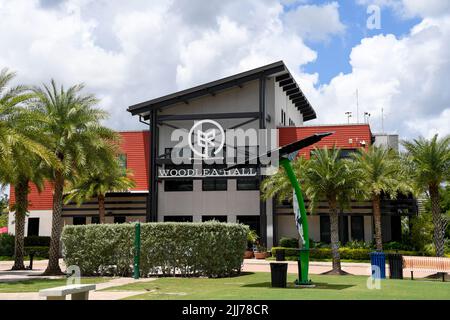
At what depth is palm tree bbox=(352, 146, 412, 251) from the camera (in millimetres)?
32750

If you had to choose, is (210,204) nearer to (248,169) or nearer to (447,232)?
(248,169)

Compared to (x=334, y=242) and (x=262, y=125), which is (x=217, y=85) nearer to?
(x=262, y=125)

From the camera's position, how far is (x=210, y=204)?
41.3 meters

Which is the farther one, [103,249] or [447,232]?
[447,232]

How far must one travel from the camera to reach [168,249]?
23.3 meters

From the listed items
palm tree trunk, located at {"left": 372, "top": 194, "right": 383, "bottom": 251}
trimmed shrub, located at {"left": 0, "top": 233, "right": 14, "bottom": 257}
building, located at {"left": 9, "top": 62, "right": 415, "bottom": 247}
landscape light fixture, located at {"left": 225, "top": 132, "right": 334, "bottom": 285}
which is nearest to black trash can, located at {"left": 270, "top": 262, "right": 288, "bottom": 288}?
landscape light fixture, located at {"left": 225, "top": 132, "right": 334, "bottom": 285}

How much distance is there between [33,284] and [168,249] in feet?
18.3

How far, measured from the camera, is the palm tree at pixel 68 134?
25.9 m

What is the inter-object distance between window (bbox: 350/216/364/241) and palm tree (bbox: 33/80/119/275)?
66.5 feet

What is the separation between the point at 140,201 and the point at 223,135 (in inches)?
325

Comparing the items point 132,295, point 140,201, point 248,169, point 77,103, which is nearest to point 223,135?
point 248,169

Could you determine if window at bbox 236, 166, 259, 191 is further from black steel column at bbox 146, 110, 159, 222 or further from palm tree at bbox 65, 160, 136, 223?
palm tree at bbox 65, 160, 136, 223

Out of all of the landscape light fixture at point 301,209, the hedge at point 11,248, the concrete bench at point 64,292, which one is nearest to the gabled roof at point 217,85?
the hedge at point 11,248

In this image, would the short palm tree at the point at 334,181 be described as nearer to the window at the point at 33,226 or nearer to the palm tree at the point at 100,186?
the palm tree at the point at 100,186
